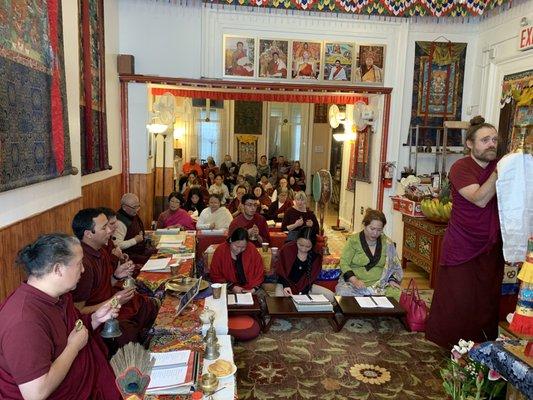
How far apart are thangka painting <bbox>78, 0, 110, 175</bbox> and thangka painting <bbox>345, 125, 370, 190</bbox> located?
4.65m

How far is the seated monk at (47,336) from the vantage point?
5.18ft

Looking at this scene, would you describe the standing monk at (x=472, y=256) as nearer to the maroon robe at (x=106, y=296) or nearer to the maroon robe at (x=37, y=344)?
the maroon robe at (x=106, y=296)

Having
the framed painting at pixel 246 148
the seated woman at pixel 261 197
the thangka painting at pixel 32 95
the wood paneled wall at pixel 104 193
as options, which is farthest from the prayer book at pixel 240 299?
the framed painting at pixel 246 148

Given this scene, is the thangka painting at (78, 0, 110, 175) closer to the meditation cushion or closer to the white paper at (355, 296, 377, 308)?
the meditation cushion

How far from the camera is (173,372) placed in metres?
2.08

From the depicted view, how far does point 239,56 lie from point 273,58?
1.84ft

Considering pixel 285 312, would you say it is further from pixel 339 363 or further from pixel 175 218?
pixel 175 218

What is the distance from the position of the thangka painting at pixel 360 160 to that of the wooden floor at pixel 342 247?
108 cm

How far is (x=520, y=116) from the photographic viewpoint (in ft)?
18.4

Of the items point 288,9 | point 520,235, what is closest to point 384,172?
point 288,9

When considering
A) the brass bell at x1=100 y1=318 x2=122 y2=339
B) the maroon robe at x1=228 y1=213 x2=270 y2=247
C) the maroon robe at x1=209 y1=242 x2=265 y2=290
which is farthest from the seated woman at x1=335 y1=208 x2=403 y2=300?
the brass bell at x1=100 y1=318 x2=122 y2=339

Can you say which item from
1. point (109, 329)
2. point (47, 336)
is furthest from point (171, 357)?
point (47, 336)

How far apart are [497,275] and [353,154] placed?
6027 millimetres

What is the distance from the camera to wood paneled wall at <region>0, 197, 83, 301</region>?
8.48 ft
